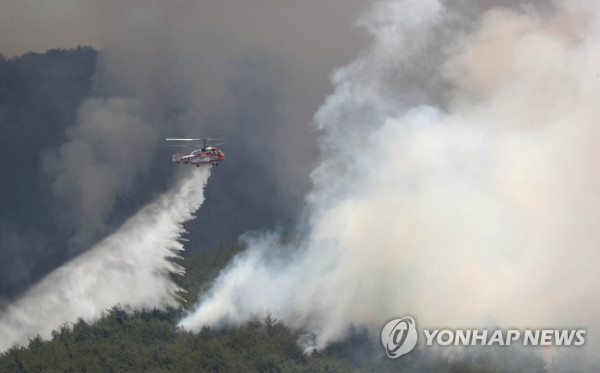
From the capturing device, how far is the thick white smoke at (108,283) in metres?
142

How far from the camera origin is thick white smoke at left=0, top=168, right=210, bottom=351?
465 feet

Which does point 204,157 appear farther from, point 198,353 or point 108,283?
point 198,353

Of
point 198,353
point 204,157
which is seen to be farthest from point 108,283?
point 204,157

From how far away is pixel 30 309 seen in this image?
141875mm

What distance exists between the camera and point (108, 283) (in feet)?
469

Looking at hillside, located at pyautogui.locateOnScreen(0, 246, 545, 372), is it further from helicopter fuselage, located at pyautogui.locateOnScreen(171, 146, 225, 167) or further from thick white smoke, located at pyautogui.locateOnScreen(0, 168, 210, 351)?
helicopter fuselage, located at pyautogui.locateOnScreen(171, 146, 225, 167)

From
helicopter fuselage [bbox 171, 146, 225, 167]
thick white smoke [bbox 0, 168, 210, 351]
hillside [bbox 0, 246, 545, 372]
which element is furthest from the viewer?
thick white smoke [bbox 0, 168, 210, 351]

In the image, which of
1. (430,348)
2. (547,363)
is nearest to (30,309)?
(430,348)

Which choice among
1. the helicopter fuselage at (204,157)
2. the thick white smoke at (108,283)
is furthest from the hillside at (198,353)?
the helicopter fuselage at (204,157)

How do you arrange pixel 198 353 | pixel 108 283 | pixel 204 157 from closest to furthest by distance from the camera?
pixel 198 353
pixel 204 157
pixel 108 283

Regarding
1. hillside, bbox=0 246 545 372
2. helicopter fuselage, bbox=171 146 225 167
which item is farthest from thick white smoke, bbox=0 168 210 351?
helicopter fuselage, bbox=171 146 225 167

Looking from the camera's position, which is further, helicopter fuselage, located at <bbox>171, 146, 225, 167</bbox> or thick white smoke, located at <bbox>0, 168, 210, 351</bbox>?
thick white smoke, located at <bbox>0, 168, 210, 351</bbox>

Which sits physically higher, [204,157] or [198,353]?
[204,157]

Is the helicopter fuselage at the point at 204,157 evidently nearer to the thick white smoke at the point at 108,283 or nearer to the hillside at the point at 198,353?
the thick white smoke at the point at 108,283
